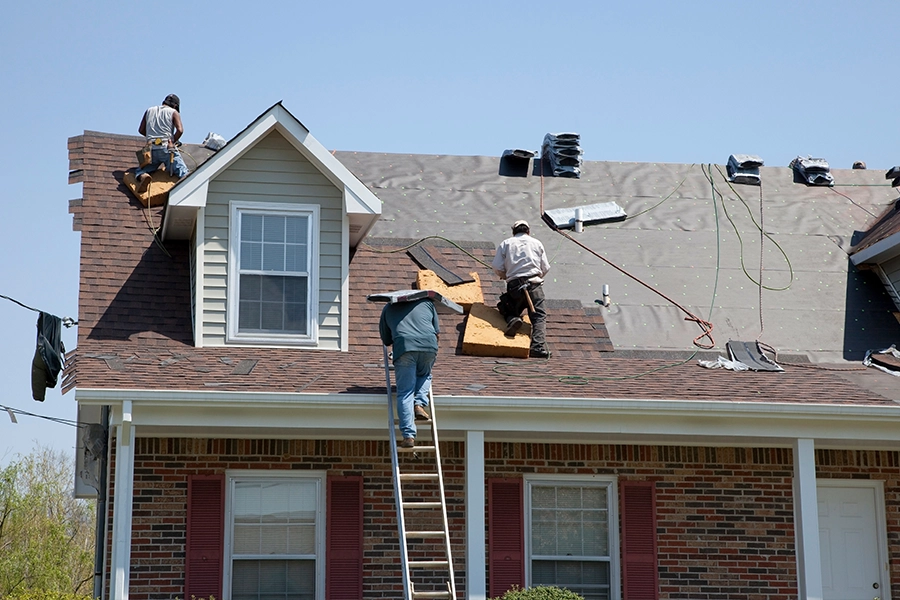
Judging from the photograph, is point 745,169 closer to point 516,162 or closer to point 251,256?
point 516,162

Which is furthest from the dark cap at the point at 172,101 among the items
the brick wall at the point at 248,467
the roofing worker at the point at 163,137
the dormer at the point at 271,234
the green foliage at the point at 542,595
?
the green foliage at the point at 542,595

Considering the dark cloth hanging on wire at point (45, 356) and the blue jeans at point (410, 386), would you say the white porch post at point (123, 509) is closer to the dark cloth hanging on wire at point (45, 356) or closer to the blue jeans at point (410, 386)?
the blue jeans at point (410, 386)

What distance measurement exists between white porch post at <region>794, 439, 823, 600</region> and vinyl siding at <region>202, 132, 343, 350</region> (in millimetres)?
4978

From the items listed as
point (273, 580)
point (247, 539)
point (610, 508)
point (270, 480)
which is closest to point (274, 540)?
point (247, 539)

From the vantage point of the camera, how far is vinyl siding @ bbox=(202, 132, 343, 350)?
12664 mm

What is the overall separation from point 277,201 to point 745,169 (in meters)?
7.22

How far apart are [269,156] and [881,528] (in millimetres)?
7818

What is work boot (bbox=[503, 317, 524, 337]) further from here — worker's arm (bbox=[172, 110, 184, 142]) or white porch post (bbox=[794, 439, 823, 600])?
worker's arm (bbox=[172, 110, 184, 142])

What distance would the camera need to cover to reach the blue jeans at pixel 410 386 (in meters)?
10.3

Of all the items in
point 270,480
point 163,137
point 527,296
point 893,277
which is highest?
point 163,137

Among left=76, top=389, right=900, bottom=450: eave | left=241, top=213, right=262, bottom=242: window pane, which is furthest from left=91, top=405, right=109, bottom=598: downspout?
left=241, top=213, right=262, bottom=242: window pane

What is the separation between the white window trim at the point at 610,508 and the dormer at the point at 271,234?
2.62 m

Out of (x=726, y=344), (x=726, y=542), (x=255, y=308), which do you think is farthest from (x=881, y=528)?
(x=255, y=308)

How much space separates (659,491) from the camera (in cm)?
1220
